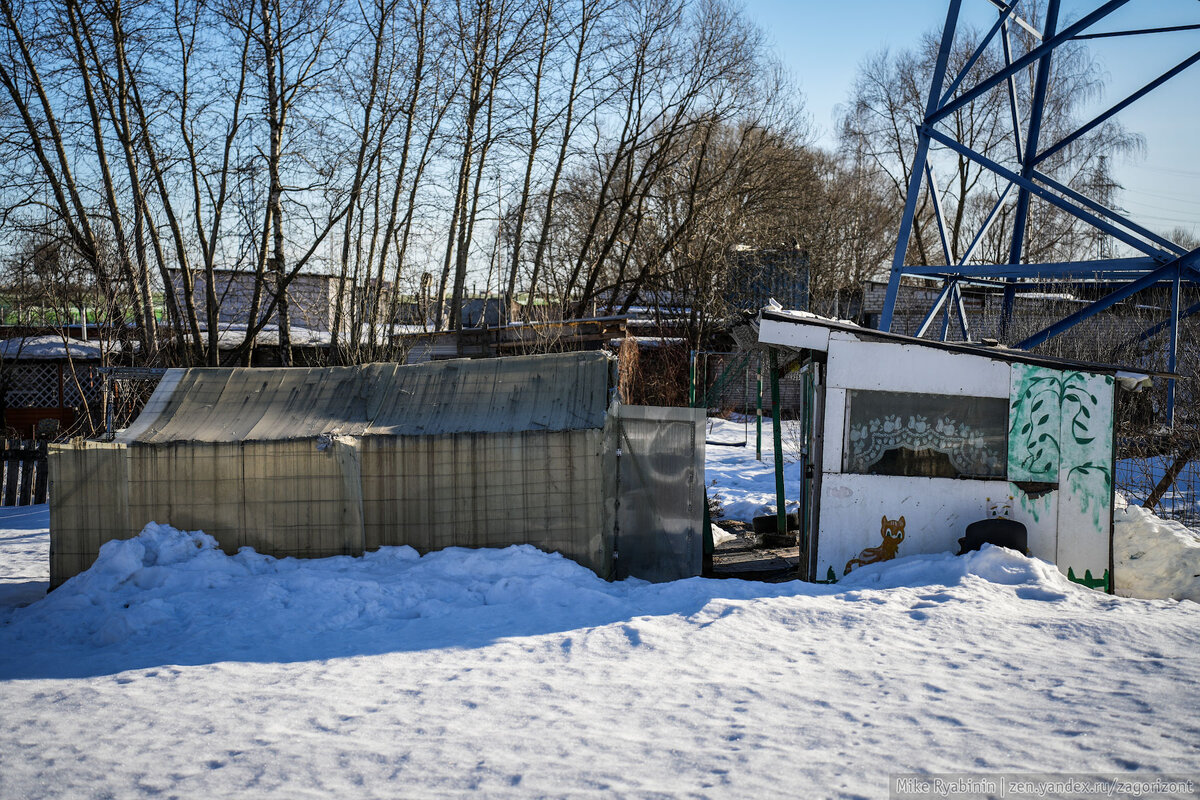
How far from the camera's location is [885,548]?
25.0ft

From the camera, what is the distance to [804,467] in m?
8.34

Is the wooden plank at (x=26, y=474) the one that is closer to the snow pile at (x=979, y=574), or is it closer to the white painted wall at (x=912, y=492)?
the white painted wall at (x=912, y=492)

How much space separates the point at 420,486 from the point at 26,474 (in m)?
10.0

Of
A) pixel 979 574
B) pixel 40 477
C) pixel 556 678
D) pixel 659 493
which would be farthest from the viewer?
pixel 40 477

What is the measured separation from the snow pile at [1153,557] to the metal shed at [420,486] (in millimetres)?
4361

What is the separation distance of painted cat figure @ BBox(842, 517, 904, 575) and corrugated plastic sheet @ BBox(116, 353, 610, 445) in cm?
278

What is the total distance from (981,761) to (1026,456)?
467 cm

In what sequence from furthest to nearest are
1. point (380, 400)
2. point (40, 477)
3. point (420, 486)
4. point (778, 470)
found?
point (40, 477)
point (778, 470)
point (380, 400)
point (420, 486)

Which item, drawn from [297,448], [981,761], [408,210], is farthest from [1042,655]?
[408,210]

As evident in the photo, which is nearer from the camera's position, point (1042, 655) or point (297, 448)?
point (1042, 655)

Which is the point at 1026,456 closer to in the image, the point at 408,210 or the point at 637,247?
the point at 408,210

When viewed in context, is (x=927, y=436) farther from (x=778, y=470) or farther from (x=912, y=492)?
(x=778, y=470)

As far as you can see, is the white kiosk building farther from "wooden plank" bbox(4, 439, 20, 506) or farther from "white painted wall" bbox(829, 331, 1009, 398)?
"wooden plank" bbox(4, 439, 20, 506)

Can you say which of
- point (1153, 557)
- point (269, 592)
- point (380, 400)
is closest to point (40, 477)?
point (380, 400)
